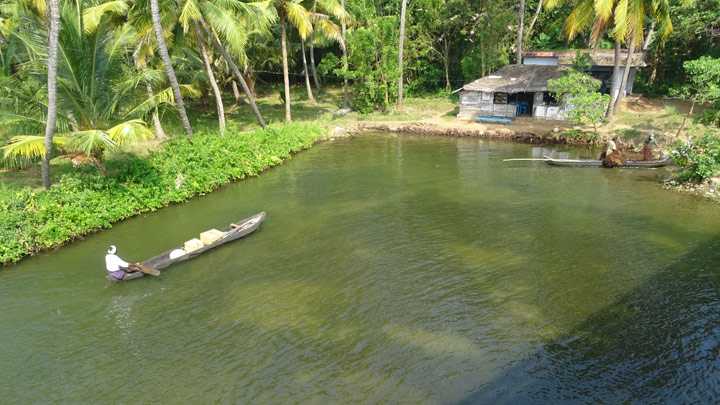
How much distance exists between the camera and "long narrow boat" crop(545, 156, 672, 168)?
22.0 metres

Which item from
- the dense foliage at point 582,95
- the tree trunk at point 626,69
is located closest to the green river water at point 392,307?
the dense foliage at point 582,95

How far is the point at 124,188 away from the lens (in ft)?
59.0

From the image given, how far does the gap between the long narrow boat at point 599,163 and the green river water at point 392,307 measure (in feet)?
11.9

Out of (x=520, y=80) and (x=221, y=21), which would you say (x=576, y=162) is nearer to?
(x=520, y=80)

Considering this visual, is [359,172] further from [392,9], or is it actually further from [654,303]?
[392,9]

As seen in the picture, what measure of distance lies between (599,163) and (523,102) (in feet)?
38.2

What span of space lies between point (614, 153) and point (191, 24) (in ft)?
66.4

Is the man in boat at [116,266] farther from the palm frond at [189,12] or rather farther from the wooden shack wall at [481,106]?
the wooden shack wall at [481,106]

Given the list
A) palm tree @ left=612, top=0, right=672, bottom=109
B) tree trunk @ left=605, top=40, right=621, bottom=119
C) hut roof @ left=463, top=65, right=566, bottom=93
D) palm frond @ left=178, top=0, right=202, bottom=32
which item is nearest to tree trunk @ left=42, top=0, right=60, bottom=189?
palm frond @ left=178, top=0, right=202, bottom=32

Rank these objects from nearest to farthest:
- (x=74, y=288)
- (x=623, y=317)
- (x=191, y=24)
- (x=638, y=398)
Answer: (x=638, y=398) → (x=623, y=317) → (x=74, y=288) → (x=191, y=24)

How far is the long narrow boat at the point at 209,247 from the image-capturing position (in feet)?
45.2

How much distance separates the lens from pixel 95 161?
57.9ft

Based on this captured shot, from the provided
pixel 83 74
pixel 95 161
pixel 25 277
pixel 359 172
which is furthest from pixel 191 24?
pixel 25 277

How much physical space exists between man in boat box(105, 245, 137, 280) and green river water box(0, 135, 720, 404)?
47 centimetres
